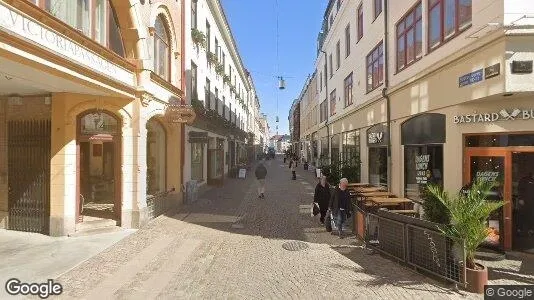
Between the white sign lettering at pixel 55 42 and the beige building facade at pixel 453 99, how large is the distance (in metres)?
9.04

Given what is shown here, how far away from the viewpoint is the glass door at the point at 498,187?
8250 millimetres

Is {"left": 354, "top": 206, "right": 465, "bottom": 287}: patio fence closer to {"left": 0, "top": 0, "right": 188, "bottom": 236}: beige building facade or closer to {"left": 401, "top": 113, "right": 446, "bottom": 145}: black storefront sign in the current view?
{"left": 401, "top": 113, "right": 446, "bottom": 145}: black storefront sign

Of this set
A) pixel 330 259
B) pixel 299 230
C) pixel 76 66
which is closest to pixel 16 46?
pixel 76 66

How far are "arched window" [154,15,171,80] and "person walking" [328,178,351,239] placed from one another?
7.98m

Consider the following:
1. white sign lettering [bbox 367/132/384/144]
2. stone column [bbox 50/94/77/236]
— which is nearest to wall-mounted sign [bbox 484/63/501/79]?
white sign lettering [bbox 367/132/384/144]

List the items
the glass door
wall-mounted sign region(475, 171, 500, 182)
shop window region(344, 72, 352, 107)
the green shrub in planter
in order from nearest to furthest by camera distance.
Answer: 1. the green shrub in planter
2. the glass door
3. wall-mounted sign region(475, 171, 500, 182)
4. shop window region(344, 72, 352, 107)

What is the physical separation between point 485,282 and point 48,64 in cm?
910

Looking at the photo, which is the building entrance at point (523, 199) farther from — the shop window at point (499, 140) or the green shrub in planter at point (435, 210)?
the green shrub in planter at point (435, 210)

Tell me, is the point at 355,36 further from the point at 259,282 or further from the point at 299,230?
the point at 259,282

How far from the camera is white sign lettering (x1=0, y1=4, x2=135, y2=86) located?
246 inches

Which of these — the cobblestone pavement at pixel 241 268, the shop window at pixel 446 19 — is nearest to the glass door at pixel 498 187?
the cobblestone pavement at pixel 241 268

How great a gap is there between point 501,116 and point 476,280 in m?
4.05

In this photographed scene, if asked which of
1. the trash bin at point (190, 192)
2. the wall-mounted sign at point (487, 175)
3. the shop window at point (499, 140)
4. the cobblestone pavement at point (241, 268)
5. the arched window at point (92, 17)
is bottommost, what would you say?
the cobblestone pavement at point (241, 268)

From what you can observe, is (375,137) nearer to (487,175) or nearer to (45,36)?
(487,175)
